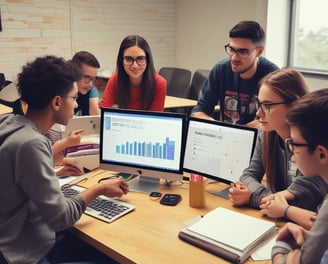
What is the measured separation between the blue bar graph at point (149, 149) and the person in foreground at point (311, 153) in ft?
2.62

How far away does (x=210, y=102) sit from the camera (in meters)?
2.94

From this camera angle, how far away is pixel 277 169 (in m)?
1.88

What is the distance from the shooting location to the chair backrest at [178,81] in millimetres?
4805

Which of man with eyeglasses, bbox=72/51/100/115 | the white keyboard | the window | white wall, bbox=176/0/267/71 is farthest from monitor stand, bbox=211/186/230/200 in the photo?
white wall, bbox=176/0/267/71

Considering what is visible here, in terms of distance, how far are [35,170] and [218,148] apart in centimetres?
86

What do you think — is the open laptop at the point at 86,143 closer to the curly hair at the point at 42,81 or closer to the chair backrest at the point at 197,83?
the curly hair at the point at 42,81

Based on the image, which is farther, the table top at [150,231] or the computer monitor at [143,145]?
the computer monitor at [143,145]

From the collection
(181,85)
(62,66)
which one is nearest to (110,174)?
(62,66)

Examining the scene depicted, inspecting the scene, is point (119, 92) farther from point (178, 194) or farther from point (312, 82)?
point (312, 82)

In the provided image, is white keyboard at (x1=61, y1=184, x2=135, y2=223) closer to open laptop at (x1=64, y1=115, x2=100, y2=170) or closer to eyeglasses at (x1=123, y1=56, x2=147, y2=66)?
open laptop at (x1=64, y1=115, x2=100, y2=170)

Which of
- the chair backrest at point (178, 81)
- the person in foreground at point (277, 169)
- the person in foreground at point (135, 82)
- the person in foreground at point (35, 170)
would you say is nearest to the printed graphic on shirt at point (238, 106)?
the person in foreground at point (135, 82)

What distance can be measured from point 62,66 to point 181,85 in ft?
10.8

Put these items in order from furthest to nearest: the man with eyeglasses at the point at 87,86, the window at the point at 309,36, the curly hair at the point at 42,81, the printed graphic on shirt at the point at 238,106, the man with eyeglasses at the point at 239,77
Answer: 1. the window at the point at 309,36
2. the man with eyeglasses at the point at 87,86
3. the printed graphic on shirt at the point at 238,106
4. the man with eyeglasses at the point at 239,77
5. the curly hair at the point at 42,81

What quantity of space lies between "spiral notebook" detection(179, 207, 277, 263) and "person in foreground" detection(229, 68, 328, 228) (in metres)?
0.12
